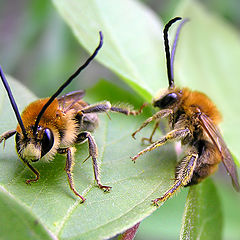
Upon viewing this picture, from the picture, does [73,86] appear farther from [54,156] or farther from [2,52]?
[54,156]

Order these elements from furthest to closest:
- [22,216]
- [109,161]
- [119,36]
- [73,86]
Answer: [73,86] → [119,36] → [109,161] → [22,216]

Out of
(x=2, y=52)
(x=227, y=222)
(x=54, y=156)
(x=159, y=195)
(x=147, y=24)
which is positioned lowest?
(x=227, y=222)

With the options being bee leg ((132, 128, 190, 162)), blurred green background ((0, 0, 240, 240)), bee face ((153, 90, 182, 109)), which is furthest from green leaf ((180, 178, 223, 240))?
blurred green background ((0, 0, 240, 240))

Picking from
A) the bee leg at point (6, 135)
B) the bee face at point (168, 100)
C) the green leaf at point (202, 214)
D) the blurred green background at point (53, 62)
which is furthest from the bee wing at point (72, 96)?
the blurred green background at point (53, 62)

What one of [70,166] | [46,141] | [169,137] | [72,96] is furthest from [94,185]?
[72,96]

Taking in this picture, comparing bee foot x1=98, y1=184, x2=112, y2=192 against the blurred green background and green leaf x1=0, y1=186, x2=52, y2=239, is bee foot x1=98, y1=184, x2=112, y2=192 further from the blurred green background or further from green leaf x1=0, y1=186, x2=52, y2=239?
the blurred green background

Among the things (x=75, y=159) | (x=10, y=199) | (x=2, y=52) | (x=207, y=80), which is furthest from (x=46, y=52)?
(x=10, y=199)

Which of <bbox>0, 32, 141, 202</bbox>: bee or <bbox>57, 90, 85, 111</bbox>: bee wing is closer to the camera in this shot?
<bbox>0, 32, 141, 202</bbox>: bee
